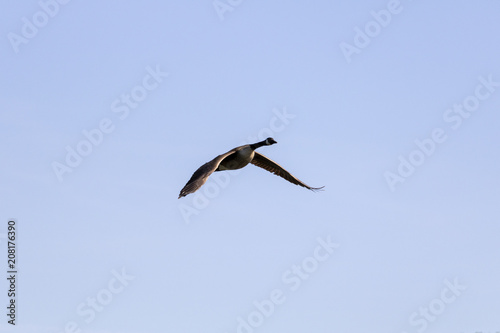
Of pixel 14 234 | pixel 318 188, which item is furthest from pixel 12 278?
pixel 318 188

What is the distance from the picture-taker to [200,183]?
23.8m

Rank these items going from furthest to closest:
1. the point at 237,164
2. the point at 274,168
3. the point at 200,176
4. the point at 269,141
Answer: the point at 274,168 < the point at 269,141 < the point at 237,164 < the point at 200,176

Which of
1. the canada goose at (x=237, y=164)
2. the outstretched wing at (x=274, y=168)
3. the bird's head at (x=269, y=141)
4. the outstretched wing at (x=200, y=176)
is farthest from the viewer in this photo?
the outstretched wing at (x=274, y=168)

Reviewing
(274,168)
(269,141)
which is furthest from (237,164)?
(274,168)

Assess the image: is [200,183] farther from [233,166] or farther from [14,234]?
[14,234]

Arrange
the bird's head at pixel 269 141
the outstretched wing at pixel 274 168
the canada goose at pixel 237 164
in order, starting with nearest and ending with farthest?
the canada goose at pixel 237 164, the bird's head at pixel 269 141, the outstretched wing at pixel 274 168

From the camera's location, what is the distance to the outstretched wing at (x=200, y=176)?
76.4 feet

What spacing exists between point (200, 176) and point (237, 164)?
4.34 metres

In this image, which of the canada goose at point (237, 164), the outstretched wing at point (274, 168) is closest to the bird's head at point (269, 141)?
the canada goose at point (237, 164)

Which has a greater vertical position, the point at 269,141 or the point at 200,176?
the point at 269,141

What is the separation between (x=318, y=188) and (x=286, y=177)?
5.22 feet

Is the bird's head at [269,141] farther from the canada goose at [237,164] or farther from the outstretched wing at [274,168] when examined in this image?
the outstretched wing at [274,168]

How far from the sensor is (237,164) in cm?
2884

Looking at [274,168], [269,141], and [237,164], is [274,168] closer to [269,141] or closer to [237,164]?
[269,141]
